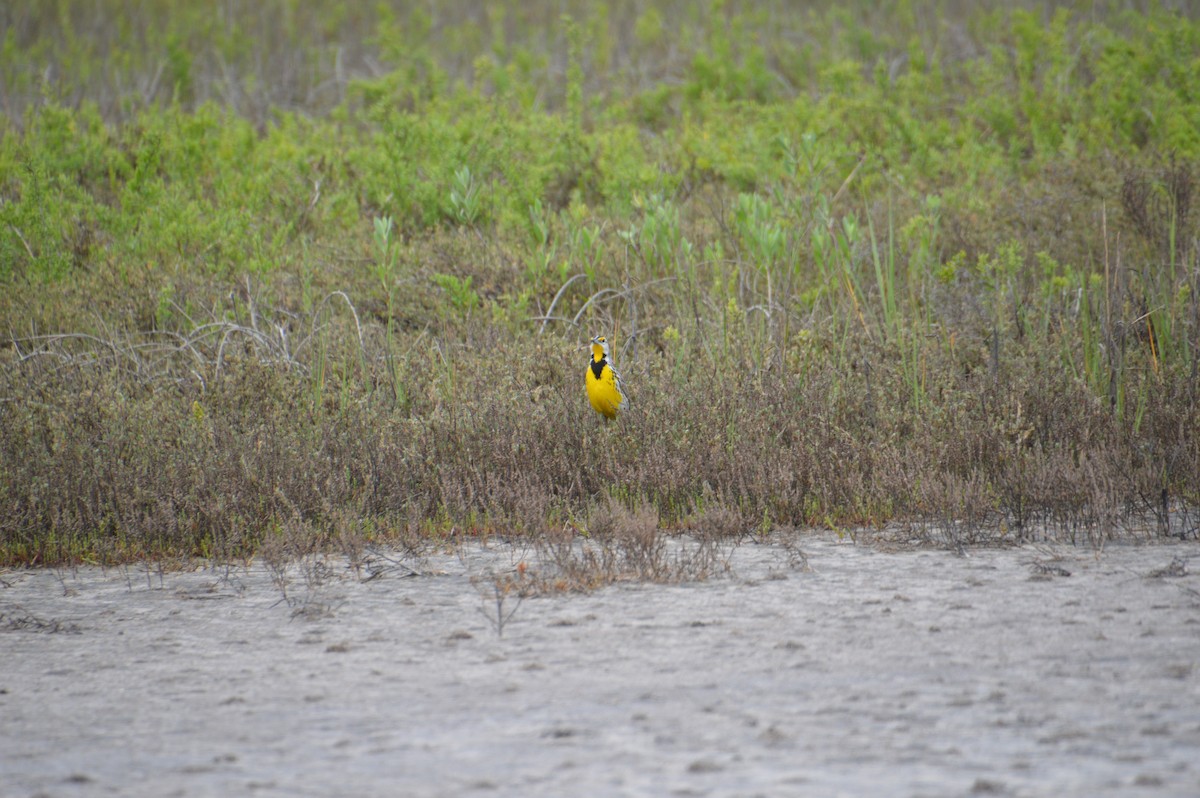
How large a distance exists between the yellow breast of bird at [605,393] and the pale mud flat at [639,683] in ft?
4.83

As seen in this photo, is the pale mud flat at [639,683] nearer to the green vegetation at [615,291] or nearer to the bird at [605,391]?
the green vegetation at [615,291]

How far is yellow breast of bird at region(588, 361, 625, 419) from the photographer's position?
5766 millimetres

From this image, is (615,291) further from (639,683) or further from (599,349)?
(639,683)

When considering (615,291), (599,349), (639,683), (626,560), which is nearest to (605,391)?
(599,349)

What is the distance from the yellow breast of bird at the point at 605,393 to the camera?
5.77 meters

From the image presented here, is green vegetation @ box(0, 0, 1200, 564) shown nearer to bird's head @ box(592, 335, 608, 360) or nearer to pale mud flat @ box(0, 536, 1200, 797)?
bird's head @ box(592, 335, 608, 360)

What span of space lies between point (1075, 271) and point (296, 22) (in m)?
12.8

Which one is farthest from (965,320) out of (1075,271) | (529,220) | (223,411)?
(223,411)

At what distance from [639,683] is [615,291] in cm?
500

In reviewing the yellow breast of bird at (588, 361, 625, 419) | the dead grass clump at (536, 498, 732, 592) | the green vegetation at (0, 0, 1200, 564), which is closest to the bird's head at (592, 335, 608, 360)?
the green vegetation at (0, 0, 1200, 564)

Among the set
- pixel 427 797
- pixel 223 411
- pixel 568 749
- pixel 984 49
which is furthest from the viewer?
pixel 984 49

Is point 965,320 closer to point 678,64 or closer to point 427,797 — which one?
point 427,797

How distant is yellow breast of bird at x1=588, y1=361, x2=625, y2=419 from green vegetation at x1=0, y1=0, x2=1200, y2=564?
0.10m

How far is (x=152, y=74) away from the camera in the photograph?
14.9 metres
